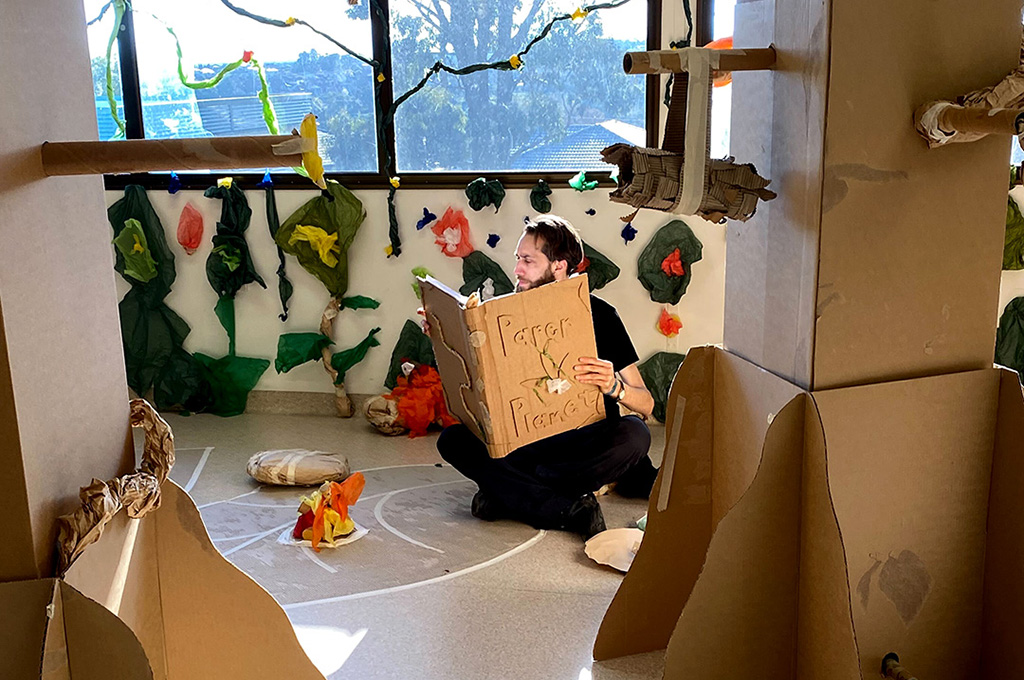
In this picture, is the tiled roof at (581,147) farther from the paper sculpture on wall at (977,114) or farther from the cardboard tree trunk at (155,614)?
the cardboard tree trunk at (155,614)

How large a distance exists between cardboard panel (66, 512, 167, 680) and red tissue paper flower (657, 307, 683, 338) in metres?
2.36

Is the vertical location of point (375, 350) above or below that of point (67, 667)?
below

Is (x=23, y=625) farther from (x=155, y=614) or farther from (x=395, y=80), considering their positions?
(x=395, y=80)

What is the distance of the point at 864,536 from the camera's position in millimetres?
1444

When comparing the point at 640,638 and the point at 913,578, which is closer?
the point at 913,578

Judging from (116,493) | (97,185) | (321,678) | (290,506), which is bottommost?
(290,506)

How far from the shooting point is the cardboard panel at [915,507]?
1.40m

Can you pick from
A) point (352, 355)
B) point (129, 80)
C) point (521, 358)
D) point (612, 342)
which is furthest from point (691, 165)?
point (129, 80)

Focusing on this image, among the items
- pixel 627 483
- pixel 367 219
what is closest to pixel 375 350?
pixel 367 219

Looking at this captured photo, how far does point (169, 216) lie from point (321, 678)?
266 centimetres

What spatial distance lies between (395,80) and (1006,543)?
268cm

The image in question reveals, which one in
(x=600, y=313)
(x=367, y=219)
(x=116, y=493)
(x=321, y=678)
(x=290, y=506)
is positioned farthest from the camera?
(x=367, y=219)

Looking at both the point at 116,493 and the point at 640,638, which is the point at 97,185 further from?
the point at 640,638

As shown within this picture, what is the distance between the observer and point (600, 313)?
8.43 ft
